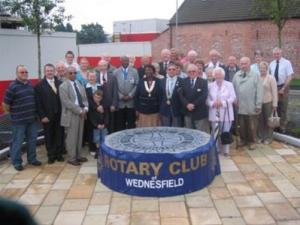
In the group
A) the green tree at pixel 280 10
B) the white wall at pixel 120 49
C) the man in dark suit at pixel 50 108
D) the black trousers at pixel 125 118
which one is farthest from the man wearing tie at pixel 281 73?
the white wall at pixel 120 49

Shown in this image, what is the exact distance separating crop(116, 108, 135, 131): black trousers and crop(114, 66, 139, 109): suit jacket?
0.15m

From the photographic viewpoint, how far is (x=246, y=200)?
5602mm

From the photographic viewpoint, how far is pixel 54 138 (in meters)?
7.55

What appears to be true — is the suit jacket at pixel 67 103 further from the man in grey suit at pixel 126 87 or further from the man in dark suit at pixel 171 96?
the man in dark suit at pixel 171 96

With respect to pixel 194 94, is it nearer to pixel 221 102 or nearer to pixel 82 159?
pixel 221 102

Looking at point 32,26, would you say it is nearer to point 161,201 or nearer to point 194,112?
point 194,112

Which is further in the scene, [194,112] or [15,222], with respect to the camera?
[194,112]

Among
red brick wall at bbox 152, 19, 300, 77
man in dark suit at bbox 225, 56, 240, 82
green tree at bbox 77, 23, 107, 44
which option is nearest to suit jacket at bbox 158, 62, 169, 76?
man in dark suit at bbox 225, 56, 240, 82

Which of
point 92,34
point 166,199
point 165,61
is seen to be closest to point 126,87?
point 165,61

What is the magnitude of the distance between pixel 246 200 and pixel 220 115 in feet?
7.95

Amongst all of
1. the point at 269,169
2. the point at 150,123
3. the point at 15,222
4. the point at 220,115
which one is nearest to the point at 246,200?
the point at 269,169

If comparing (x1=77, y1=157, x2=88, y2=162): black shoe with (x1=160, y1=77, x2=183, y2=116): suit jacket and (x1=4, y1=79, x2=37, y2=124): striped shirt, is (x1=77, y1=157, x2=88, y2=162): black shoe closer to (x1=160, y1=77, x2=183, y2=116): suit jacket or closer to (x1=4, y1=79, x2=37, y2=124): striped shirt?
(x1=4, y1=79, x2=37, y2=124): striped shirt

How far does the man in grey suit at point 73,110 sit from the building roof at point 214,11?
75.0ft

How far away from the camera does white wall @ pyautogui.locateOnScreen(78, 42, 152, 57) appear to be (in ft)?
127
